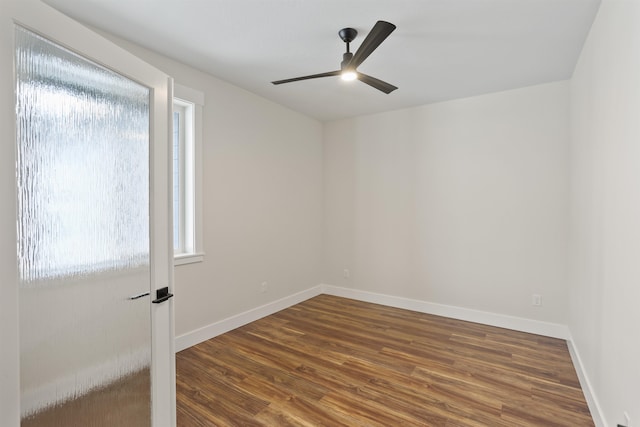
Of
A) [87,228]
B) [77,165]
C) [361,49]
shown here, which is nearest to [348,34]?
[361,49]

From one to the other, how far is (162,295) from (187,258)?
1.30 meters

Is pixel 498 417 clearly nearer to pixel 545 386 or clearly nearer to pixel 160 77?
pixel 545 386

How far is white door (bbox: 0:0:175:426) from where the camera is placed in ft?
3.47

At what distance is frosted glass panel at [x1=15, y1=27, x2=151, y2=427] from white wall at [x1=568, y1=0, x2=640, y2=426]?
2.27m

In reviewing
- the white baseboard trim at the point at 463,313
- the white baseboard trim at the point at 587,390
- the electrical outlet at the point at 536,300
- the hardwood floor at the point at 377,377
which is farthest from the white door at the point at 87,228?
the electrical outlet at the point at 536,300

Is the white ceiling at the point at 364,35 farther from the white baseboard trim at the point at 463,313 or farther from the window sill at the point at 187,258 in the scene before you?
the white baseboard trim at the point at 463,313

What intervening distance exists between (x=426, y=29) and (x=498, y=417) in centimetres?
265

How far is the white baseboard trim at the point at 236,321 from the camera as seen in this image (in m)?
2.92

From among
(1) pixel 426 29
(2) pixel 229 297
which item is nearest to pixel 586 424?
(1) pixel 426 29

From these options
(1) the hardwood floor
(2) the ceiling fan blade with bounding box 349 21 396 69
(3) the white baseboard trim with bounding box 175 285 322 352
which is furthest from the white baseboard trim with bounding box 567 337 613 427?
(3) the white baseboard trim with bounding box 175 285 322 352

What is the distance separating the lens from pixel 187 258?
2898 mm

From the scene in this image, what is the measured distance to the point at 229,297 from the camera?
11.1 feet

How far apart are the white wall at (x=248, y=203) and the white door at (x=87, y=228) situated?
1326 millimetres

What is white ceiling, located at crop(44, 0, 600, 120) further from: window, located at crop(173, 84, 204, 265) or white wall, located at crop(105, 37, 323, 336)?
window, located at crop(173, 84, 204, 265)
